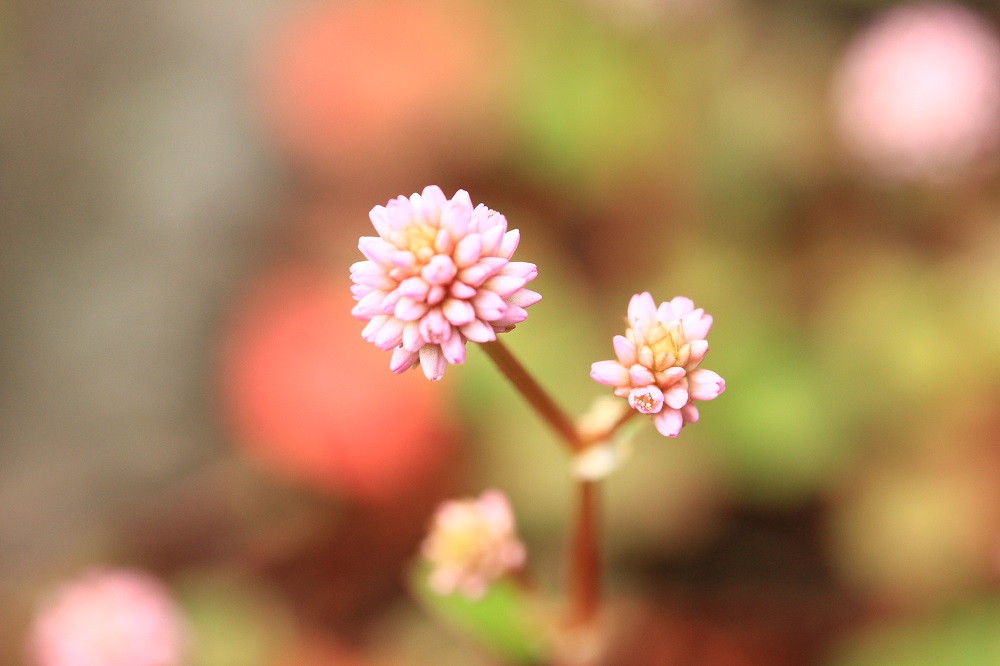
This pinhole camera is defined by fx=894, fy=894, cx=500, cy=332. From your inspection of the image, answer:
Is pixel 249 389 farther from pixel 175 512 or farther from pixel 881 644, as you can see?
pixel 881 644

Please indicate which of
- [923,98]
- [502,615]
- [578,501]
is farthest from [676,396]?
[923,98]

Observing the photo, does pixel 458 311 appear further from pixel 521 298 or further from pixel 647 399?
pixel 647 399

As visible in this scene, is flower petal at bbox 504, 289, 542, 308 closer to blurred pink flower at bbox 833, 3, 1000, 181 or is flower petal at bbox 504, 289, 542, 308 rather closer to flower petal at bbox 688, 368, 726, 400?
flower petal at bbox 688, 368, 726, 400

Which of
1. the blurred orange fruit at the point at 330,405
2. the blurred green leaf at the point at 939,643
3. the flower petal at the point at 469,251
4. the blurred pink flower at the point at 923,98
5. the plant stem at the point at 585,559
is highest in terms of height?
the blurred pink flower at the point at 923,98

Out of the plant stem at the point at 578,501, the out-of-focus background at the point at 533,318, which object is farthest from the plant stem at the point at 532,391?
the out-of-focus background at the point at 533,318

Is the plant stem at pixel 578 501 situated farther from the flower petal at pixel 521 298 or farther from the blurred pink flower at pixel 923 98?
the blurred pink flower at pixel 923 98

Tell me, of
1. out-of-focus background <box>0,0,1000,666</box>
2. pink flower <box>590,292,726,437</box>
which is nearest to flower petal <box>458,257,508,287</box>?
pink flower <box>590,292,726,437</box>

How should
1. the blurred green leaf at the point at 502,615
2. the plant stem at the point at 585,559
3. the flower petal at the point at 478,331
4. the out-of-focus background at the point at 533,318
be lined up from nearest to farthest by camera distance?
1. the flower petal at the point at 478,331
2. the plant stem at the point at 585,559
3. the blurred green leaf at the point at 502,615
4. the out-of-focus background at the point at 533,318
